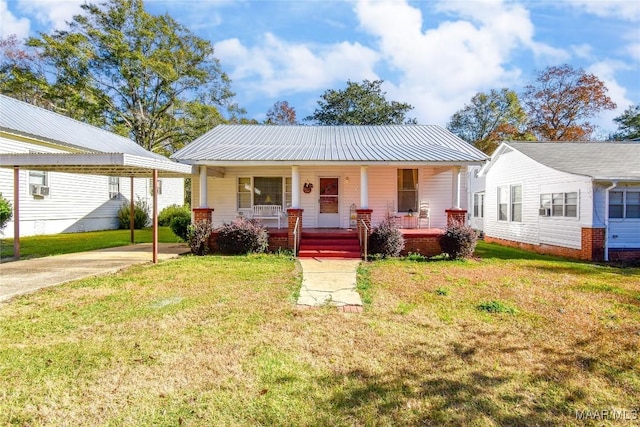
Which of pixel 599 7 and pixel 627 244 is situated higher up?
pixel 599 7

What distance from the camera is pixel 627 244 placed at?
36.2 ft

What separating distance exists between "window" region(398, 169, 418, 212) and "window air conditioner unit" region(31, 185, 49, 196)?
50.0 ft

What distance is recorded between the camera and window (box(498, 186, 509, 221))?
50.1 ft

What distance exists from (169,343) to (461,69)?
17.6 metres

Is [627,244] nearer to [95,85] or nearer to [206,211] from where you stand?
[206,211]

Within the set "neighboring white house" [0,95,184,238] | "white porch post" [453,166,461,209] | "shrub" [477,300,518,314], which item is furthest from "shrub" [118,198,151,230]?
"shrub" [477,300,518,314]

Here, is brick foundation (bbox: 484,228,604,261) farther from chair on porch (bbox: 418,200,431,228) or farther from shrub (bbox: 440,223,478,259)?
chair on porch (bbox: 418,200,431,228)

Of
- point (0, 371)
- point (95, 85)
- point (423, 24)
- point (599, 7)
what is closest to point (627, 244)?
point (599, 7)

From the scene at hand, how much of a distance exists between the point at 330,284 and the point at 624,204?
414 inches

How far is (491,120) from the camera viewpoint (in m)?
35.2

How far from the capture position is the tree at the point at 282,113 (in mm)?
38531

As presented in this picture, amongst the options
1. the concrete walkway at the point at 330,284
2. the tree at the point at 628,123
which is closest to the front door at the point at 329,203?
the concrete walkway at the point at 330,284

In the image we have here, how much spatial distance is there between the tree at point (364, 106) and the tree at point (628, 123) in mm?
18476

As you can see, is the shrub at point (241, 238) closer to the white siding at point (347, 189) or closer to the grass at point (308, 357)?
the white siding at point (347, 189)
